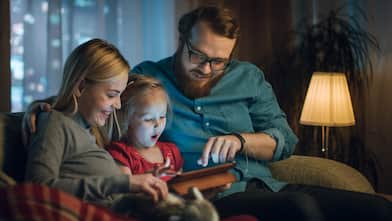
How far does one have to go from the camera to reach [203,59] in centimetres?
155

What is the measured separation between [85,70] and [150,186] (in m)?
0.31

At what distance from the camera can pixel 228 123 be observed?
165 cm

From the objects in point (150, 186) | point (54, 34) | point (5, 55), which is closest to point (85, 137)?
point (150, 186)

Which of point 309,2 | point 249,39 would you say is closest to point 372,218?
point 249,39

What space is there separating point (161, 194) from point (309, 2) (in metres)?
1.92

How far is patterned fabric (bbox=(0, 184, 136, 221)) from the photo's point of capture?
88 centimetres

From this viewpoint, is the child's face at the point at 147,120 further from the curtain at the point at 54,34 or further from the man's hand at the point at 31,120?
the curtain at the point at 54,34

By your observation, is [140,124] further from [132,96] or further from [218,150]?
[218,150]

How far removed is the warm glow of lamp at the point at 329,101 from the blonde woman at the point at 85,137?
117cm

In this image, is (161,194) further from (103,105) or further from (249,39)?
(249,39)

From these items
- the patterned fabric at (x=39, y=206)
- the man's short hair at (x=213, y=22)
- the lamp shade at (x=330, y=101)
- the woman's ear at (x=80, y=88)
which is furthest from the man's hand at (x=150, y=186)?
the lamp shade at (x=330, y=101)

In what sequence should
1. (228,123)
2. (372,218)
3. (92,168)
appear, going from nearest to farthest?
1. (92,168)
2. (372,218)
3. (228,123)

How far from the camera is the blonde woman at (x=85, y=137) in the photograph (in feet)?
3.55

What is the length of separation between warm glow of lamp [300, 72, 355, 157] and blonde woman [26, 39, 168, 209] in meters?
1.17
